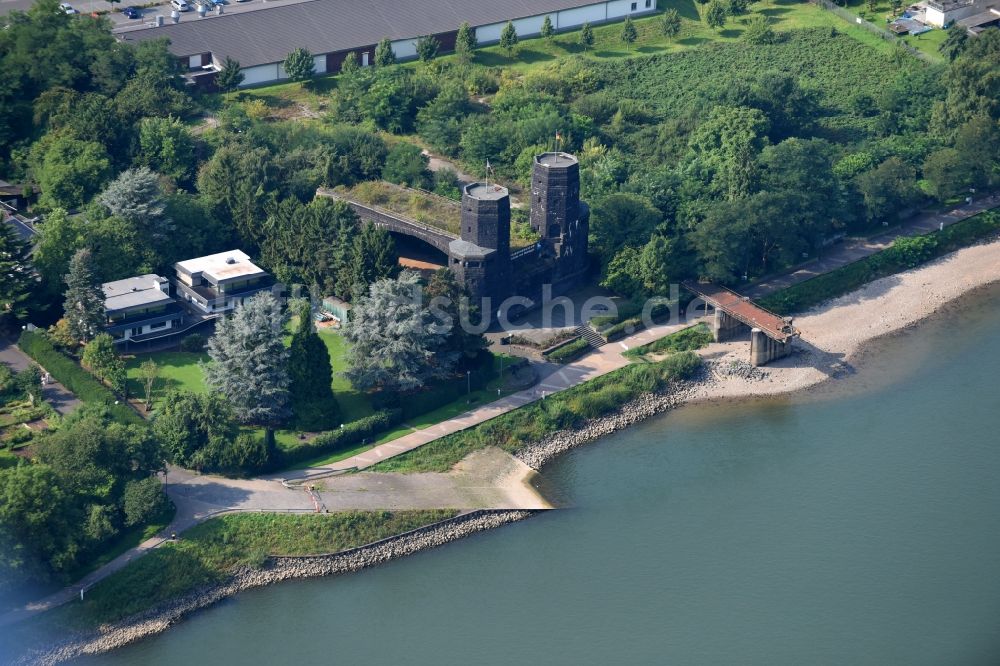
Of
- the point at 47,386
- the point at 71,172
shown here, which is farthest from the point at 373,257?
the point at 71,172

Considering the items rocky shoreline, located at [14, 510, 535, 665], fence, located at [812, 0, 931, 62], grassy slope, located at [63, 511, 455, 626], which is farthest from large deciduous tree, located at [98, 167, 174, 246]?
fence, located at [812, 0, 931, 62]

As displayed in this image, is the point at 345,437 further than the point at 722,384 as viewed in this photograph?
No

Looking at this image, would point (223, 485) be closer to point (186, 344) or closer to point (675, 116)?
point (186, 344)

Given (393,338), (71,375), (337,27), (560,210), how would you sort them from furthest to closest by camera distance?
(337,27) < (560,210) < (393,338) < (71,375)

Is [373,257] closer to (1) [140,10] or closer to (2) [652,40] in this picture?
(1) [140,10]

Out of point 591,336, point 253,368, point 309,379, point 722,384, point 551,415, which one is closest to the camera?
point 253,368

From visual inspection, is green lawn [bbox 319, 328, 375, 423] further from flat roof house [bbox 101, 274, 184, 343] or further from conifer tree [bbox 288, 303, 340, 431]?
flat roof house [bbox 101, 274, 184, 343]

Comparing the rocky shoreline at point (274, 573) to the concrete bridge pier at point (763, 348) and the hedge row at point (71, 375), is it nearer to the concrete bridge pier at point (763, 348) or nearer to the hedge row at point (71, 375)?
the hedge row at point (71, 375)
